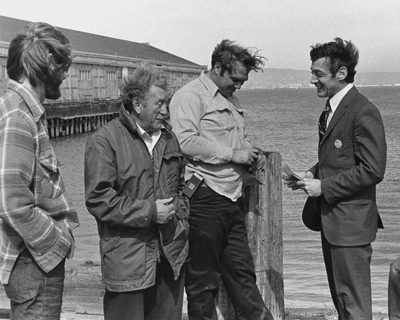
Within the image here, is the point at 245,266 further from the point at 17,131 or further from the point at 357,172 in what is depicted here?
the point at 17,131

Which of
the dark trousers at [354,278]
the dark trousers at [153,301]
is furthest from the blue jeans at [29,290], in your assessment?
the dark trousers at [354,278]

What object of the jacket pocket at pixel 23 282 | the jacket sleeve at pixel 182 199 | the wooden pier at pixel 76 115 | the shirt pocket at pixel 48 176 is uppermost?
the shirt pocket at pixel 48 176

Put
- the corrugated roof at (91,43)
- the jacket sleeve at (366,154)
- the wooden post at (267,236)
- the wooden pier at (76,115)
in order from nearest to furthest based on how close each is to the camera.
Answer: the jacket sleeve at (366,154) < the wooden post at (267,236) < the wooden pier at (76,115) < the corrugated roof at (91,43)

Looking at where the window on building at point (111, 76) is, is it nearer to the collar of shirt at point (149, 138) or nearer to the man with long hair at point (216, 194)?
the man with long hair at point (216, 194)

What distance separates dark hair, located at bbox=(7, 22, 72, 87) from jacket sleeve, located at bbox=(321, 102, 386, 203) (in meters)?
1.95

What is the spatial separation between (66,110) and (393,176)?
89.4 feet

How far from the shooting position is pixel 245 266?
4.65m

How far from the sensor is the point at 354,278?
410cm

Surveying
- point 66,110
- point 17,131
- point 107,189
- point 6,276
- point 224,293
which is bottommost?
point 66,110

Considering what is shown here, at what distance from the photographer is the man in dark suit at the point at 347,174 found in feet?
13.1

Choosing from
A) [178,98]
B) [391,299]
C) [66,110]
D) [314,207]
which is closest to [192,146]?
[178,98]

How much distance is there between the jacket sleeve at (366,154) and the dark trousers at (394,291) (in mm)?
546

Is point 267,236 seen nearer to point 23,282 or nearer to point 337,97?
point 337,97

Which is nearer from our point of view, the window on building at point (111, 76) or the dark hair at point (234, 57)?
the dark hair at point (234, 57)
